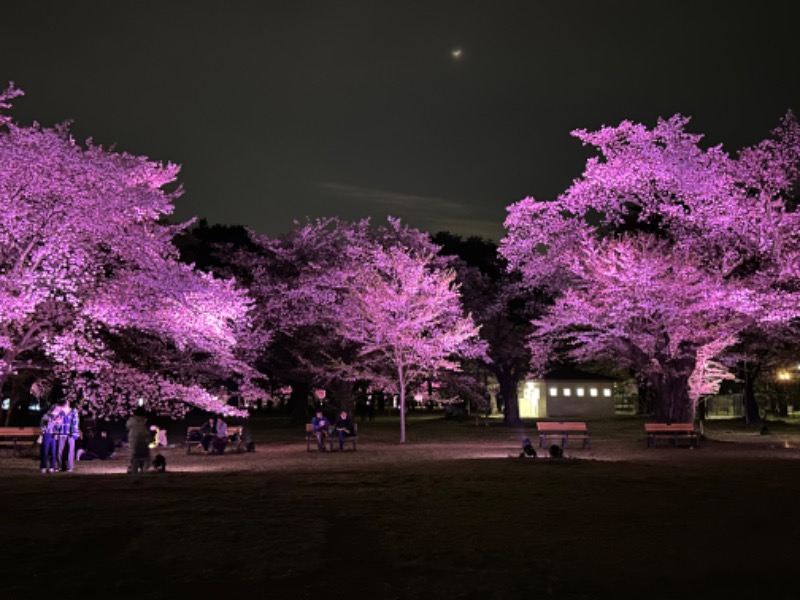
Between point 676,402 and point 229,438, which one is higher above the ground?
point 676,402

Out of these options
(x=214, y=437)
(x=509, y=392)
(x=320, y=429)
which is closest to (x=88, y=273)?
(x=214, y=437)

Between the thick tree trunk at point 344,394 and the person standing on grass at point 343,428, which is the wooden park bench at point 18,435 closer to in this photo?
the person standing on grass at point 343,428

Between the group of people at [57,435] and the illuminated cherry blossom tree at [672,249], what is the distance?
18.1 meters

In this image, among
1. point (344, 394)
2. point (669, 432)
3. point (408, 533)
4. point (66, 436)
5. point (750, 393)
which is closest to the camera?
point (408, 533)

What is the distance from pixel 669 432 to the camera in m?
26.0

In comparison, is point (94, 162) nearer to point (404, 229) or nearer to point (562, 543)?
point (562, 543)

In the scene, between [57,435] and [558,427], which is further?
[558,427]

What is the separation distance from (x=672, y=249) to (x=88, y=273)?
21.1 m

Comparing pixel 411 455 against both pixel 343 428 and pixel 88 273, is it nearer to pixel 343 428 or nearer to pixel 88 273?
pixel 343 428

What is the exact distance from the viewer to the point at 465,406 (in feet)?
198

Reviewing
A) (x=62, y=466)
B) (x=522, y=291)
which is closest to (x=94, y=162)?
(x=62, y=466)

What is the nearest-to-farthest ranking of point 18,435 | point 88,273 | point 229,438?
point 88,273, point 18,435, point 229,438

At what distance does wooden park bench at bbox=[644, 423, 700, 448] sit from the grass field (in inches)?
314

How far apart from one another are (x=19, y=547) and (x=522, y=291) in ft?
111
